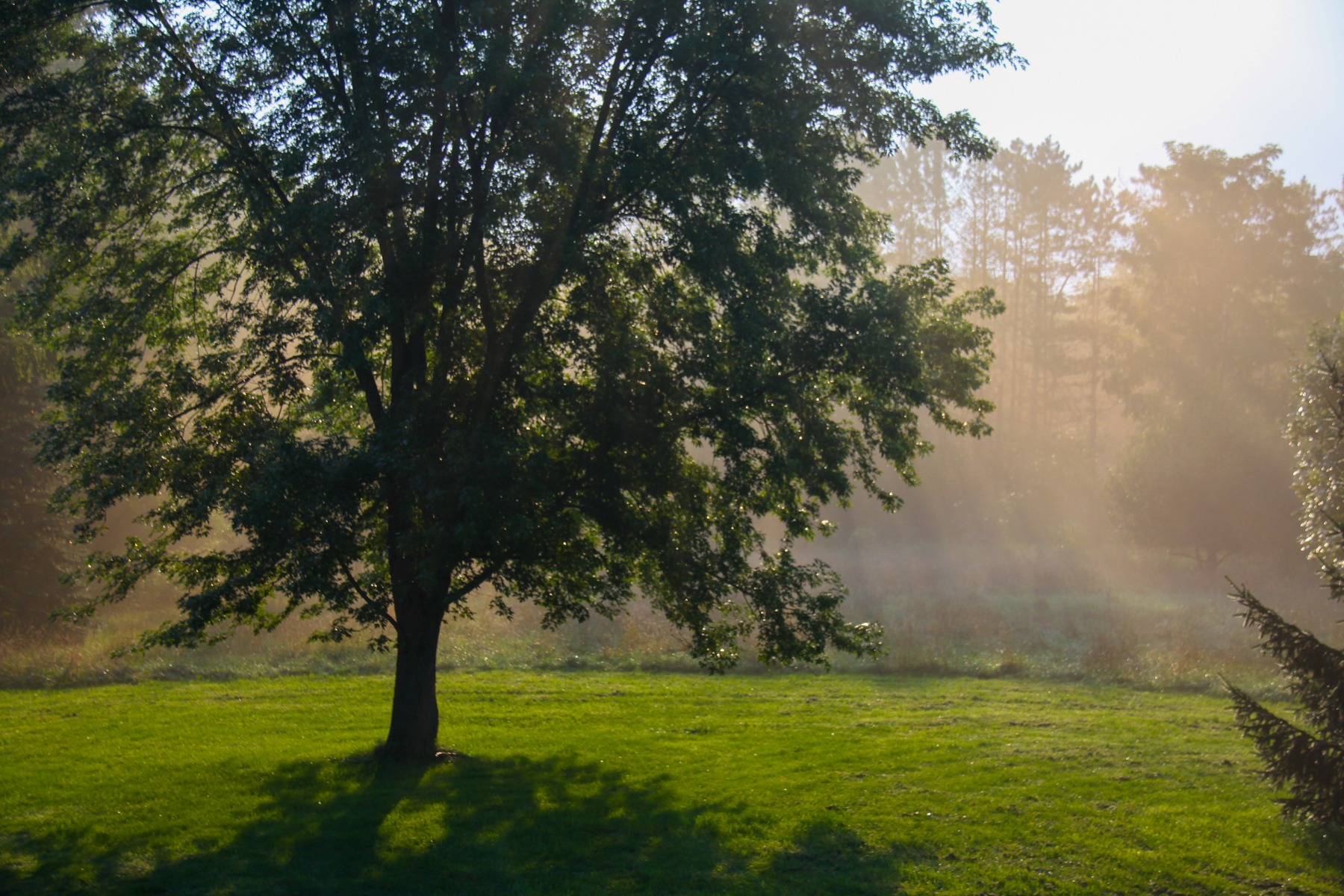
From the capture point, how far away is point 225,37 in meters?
11.7

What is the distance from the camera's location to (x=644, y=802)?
1132 cm

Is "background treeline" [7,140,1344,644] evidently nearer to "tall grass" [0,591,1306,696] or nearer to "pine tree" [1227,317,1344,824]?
"tall grass" [0,591,1306,696]

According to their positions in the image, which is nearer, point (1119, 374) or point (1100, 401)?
point (1119, 374)

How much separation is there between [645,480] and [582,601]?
2.31m

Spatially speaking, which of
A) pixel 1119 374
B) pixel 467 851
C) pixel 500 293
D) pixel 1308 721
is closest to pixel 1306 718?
pixel 1308 721

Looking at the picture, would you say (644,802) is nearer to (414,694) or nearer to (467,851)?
(467,851)

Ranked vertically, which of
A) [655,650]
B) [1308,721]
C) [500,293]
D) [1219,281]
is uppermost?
[1219,281]

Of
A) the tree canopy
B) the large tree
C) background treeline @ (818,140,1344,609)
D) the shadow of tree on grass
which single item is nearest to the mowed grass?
the shadow of tree on grass

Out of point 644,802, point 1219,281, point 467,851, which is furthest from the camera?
point 1219,281

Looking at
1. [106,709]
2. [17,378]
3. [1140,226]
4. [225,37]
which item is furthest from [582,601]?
[1140,226]

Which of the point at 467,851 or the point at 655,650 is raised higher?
the point at 655,650

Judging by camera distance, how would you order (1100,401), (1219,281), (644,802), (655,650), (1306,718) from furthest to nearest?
(1100,401) < (1219,281) < (655,650) < (644,802) < (1306,718)

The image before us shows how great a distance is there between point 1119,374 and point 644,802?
174ft

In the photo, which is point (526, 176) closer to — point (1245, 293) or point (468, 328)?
point (468, 328)
